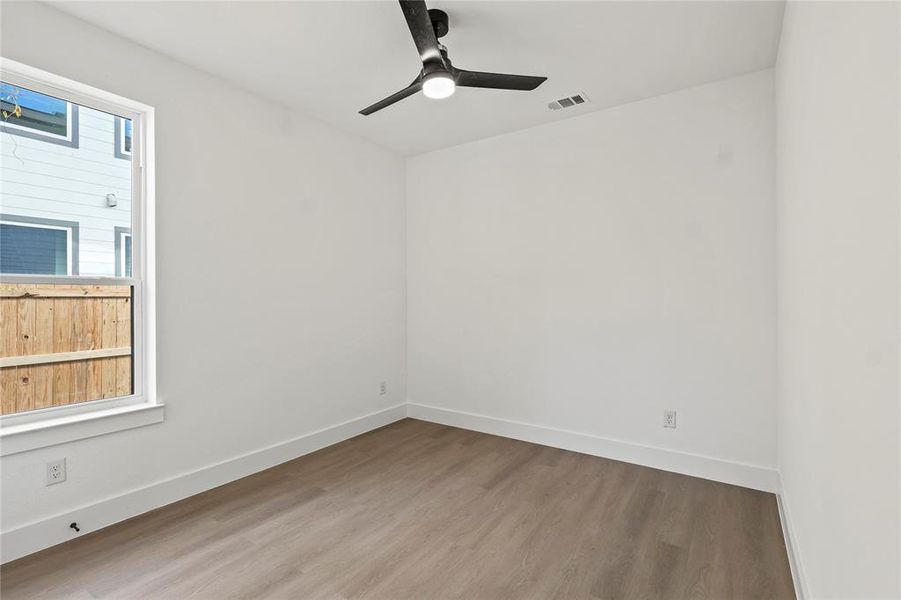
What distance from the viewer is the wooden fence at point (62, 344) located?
2211mm

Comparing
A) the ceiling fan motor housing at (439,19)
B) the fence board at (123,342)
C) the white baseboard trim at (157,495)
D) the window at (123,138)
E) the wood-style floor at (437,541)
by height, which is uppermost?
the ceiling fan motor housing at (439,19)

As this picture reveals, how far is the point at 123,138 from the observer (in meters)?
2.61

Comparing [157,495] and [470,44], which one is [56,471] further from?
[470,44]

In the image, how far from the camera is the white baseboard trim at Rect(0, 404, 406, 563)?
84.6 inches

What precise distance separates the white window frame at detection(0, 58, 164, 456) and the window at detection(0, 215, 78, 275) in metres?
0.05

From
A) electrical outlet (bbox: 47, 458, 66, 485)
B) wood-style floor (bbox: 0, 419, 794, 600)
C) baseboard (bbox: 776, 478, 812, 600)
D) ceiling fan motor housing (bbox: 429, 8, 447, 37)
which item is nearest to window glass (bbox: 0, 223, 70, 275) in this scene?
electrical outlet (bbox: 47, 458, 66, 485)

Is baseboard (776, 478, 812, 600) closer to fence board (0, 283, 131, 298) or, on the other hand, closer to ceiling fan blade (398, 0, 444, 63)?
ceiling fan blade (398, 0, 444, 63)

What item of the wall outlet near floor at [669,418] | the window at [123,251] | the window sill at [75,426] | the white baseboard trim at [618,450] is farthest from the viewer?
the wall outlet near floor at [669,418]

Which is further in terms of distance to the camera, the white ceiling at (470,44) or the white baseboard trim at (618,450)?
the white baseboard trim at (618,450)

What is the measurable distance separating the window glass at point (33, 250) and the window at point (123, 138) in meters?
0.57

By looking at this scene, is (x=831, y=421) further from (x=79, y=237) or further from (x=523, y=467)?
(x=79, y=237)

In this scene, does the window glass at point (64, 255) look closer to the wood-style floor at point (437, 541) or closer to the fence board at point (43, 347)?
the fence board at point (43, 347)

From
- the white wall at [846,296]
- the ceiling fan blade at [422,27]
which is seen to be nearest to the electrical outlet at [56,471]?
the ceiling fan blade at [422,27]

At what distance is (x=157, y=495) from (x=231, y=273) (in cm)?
143
